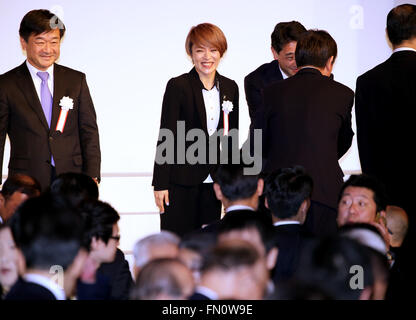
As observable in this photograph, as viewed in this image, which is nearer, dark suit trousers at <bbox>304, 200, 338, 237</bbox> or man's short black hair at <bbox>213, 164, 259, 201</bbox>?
man's short black hair at <bbox>213, 164, 259, 201</bbox>

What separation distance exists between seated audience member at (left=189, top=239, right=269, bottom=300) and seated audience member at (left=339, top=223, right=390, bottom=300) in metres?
0.27

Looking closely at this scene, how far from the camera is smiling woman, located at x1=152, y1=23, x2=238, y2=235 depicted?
4395mm

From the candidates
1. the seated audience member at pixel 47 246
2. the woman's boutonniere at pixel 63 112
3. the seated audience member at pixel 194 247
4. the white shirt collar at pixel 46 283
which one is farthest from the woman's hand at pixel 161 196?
the white shirt collar at pixel 46 283

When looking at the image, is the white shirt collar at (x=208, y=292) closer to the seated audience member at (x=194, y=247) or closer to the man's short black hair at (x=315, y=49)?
the seated audience member at (x=194, y=247)

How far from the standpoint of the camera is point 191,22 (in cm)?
568

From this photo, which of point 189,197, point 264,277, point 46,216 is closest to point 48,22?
point 189,197

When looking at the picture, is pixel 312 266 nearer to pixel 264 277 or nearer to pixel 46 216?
pixel 264 277

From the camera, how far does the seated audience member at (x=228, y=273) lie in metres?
2.12

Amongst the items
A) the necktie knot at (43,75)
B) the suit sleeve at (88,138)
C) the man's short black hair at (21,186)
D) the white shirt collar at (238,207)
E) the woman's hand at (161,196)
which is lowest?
the woman's hand at (161,196)

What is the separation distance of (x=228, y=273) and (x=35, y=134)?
239 cm

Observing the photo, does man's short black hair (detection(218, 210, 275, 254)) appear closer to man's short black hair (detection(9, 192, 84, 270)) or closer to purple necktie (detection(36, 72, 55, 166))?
man's short black hair (detection(9, 192, 84, 270))

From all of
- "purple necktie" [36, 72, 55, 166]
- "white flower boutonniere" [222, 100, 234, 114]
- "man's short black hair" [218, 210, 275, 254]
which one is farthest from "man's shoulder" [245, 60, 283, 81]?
"man's short black hair" [218, 210, 275, 254]

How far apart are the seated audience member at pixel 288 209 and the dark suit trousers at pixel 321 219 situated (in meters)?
0.38

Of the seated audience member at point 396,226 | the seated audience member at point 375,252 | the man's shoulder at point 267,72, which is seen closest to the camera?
the seated audience member at point 375,252
